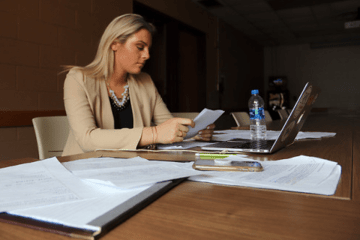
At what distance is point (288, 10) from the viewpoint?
5602 mm

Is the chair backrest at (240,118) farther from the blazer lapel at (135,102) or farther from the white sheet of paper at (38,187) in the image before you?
the white sheet of paper at (38,187)

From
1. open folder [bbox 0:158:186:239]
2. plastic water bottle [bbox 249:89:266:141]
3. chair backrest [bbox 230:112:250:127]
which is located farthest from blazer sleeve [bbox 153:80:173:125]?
open folder [bbox 0:158:186:239]

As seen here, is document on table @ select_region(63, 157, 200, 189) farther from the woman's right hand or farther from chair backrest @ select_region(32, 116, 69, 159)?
chair backrest @ select_region(32, 116, 69, 159)

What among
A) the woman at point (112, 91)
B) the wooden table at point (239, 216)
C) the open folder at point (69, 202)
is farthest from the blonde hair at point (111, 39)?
the wooden table at point (239, 216)

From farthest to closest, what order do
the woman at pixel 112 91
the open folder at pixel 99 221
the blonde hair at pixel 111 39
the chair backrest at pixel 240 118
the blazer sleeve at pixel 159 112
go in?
1. the chair backrest at pixel 240 118
2. the blazer sleeve at pixel 159 112
3. the blonde hair at pixel 111 39
4. the woman at pixel 112 91
5. the open folder at pixel 99 221

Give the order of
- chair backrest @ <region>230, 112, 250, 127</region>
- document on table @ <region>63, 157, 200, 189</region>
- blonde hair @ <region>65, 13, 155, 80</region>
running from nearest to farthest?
document on table @ <region>63, 157, 200, 189</region> → blonde hair @ <region>65, 13, 155, 80</region> → chair backrest @ <region>230, 112, 250, 127</region>

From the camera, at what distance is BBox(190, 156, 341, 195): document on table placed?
0.48m

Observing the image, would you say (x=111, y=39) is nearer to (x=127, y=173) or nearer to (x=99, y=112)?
(x=99, y=112)

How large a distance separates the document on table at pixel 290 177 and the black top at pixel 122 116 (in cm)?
104

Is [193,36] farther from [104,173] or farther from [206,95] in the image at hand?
[104,173]

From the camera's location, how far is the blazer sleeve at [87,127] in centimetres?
105

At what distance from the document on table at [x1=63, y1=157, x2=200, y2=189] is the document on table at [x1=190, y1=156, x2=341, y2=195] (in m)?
0.05

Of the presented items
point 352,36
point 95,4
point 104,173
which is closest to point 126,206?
point 104,173

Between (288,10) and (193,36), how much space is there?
190cm
